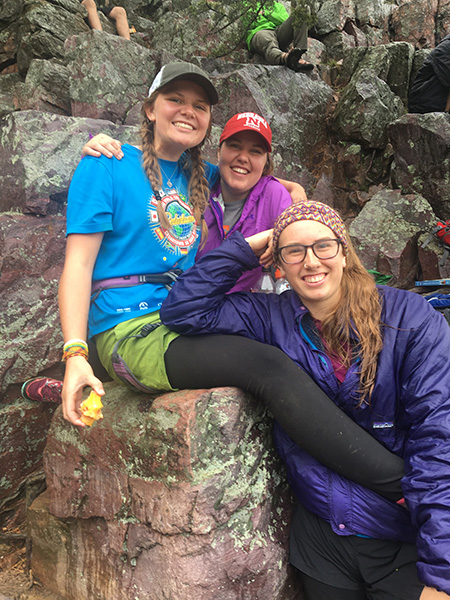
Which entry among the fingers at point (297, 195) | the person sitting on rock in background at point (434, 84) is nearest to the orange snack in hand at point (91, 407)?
the fingers at point (297, 195)

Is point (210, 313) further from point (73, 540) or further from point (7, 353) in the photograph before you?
point (7, 353)

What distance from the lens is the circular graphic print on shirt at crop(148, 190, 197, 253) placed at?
109 inches

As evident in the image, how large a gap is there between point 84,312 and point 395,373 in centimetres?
175

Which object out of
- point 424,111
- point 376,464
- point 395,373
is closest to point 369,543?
point 376,464

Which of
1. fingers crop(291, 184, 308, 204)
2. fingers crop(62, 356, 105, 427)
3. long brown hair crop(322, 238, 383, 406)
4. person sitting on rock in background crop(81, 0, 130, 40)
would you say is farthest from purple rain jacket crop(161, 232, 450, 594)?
person sitting on rock in background crop(81, 0, 130, 40)

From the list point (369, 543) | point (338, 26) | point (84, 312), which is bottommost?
point (369, 543)

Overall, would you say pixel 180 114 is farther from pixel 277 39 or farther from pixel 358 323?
pixel 277 39

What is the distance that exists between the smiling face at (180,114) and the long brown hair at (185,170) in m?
0.06

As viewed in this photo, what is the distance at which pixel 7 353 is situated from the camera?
3852 mm

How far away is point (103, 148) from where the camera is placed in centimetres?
263

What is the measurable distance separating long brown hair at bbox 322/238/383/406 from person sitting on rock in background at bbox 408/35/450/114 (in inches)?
304

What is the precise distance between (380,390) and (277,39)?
9.18 meters

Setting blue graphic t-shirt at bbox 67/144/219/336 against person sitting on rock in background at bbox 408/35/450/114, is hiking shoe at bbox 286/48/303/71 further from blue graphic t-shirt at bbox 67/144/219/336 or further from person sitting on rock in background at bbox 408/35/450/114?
blue graphic t-shirt at bbox 67/144/219/336

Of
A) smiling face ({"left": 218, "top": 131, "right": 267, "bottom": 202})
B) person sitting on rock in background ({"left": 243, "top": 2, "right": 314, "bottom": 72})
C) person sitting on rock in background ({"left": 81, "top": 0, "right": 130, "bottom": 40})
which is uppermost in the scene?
person sitting on rock in background ({"left": 81, "top": 0, "right": 130, "bottom": 40})
